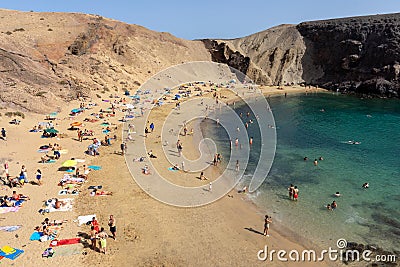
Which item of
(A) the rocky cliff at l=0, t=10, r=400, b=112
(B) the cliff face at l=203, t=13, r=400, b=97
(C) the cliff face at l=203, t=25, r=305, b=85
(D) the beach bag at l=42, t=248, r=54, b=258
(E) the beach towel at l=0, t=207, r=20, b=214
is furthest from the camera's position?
(C) the cliff face at l=203, t=25, r=305, b=85

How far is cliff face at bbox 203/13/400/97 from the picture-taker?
237 feet

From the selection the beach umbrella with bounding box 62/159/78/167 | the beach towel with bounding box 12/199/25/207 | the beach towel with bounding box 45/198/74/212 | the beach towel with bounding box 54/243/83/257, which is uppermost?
the beach umbrella with bounding box 62/159/78/167

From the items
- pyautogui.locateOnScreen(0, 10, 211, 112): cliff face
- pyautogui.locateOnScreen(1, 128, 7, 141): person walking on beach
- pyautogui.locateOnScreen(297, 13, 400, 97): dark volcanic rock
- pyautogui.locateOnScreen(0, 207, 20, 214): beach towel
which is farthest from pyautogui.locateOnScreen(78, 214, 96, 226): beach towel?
pyautogui.locateOnScreen(297, 13, 400, 97): dark volcanic rock

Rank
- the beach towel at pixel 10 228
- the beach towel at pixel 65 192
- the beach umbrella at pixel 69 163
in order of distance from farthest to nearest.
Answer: the beach umbrella at pixel 69 163, the beach towel at pixel 65 192, the beach towel at pixel 10 228

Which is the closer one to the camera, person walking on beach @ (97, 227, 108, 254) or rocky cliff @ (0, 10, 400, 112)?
person walking on beach @ (97, 227, 108, 254)

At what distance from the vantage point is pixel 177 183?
24.3 meters

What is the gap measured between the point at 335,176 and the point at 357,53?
207 ft

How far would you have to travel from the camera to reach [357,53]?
78.0m

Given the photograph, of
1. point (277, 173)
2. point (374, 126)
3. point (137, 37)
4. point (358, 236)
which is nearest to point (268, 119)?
point (374, 126)

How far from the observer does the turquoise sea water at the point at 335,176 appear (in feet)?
63.6

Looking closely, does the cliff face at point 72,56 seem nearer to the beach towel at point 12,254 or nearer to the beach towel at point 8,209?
the beach towel at point 8,209

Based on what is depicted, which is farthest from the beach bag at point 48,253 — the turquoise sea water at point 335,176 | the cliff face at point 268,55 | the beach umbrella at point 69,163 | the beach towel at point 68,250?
the cliff face at point 268,55

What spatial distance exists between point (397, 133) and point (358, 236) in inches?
1119

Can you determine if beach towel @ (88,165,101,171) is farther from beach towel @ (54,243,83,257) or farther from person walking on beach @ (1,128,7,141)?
beach towel @ (54,243,83,257)
